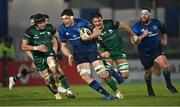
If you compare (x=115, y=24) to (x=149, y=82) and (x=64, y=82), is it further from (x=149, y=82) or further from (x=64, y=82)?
(x=64, y=82)

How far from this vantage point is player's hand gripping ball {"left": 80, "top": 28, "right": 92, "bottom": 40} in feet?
58.6

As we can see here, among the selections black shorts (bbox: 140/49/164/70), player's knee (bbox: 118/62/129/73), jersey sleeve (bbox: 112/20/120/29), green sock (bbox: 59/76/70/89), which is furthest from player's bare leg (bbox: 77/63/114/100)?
player's knee (bbox: 118/62/129/73)

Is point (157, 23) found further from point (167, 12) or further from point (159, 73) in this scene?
point (167, 12)

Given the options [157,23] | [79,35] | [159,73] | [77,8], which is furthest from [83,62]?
[77,8]

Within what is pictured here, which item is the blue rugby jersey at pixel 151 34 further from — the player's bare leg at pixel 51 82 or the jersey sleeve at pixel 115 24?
the player's bare leg at pixel 51 82

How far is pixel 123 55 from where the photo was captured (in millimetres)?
22375

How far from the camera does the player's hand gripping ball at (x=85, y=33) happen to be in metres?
17.9

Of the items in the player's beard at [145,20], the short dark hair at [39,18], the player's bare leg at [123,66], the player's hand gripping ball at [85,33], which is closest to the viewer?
the player's hand gripping ball at [85,33]

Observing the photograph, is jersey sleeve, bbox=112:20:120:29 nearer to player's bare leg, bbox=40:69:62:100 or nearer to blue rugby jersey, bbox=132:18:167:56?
blue rugby jersey, bbox=132:18:167:56

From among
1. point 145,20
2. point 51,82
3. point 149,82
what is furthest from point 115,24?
point 51,82

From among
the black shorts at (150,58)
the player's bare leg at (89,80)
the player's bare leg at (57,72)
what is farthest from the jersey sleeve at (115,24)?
the player's bare leg at (89,80)

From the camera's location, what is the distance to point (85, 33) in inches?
707

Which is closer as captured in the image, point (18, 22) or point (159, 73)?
point (159, 73)

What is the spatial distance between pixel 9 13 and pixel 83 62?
18636mm
